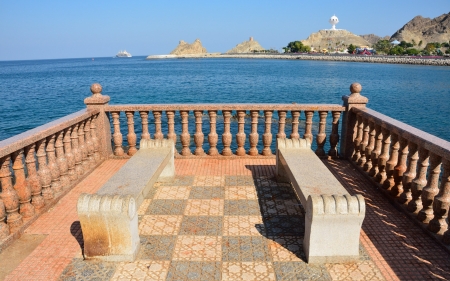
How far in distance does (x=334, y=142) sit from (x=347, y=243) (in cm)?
407

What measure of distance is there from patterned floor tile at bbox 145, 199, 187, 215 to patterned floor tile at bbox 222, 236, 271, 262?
103cm

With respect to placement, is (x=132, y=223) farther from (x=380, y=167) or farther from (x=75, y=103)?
(x=75, y=103)

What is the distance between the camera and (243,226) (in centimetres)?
463

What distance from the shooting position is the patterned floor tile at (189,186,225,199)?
5.59 metres

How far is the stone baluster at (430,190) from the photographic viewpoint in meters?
4.28

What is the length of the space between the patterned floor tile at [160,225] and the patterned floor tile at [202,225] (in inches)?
3.6

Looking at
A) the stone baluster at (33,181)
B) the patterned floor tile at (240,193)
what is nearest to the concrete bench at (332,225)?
the patterned floor tile at (240,193)

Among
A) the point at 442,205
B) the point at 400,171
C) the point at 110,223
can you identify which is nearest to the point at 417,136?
the point at 400,171

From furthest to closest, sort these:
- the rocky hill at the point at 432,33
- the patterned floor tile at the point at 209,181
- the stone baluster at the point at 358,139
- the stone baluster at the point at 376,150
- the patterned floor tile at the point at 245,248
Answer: the rocky hill at the point at 432,33 < the stone baluster at the point at 358,139 < the patterned floor tile at the point at 209,181 < the stone baluster at the point at 376,150 < the patterned floor tile at the point at 245,248

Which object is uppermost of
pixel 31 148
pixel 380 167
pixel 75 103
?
pixel 31 148

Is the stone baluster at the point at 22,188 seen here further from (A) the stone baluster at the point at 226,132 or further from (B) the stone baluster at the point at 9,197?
(A) the stone baluster at the point at 226,132

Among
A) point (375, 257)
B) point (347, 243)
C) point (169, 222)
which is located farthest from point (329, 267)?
point (169, 222)

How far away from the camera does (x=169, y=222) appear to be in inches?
186

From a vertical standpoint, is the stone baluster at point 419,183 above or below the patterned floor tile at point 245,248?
above
